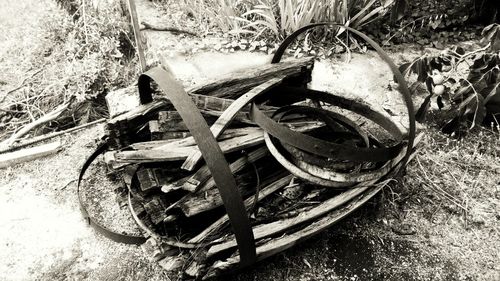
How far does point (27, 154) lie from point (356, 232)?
8.30 feet

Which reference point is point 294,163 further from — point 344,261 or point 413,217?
point 413,217

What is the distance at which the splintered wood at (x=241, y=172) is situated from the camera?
6.45ft

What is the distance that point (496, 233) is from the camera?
2377mm

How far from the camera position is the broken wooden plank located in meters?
2.89

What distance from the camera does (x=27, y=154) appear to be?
2924 mm

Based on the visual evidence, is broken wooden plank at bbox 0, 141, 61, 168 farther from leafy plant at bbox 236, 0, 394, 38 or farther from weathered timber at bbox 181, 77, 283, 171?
leafy plant at bbox 236, 0, 394, 38

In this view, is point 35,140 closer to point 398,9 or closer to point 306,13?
point 306,13

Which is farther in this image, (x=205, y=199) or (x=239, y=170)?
(x=239, y=170)

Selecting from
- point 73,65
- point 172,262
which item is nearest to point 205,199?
point 172,262

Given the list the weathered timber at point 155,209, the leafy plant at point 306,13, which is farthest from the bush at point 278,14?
the weathered timber at point 155,209

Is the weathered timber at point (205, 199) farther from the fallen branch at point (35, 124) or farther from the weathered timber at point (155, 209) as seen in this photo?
the fallen branch at point (35, 124)

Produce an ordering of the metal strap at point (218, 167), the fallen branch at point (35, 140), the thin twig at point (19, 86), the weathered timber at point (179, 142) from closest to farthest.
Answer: the metal strap at point (218, 167) < the weathered timber at point (179, 142) < the fallen branch at point (35, 140) < the thin twig at point (19, 86)

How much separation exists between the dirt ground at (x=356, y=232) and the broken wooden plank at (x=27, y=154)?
0.06 m

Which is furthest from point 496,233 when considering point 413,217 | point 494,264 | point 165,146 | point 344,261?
point 165,146
